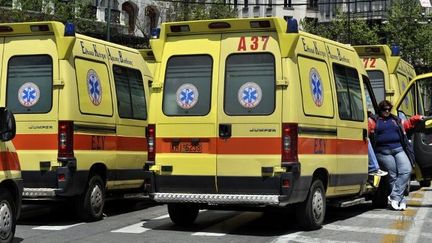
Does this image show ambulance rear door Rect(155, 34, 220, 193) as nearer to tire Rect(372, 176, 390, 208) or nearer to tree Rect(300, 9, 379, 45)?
tire Rect(372, 176, 390, 208)

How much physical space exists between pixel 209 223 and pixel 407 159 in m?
3.67

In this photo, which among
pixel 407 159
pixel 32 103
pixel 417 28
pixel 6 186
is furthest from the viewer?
pixel 417 28

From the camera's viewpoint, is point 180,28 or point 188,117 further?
point 180,28

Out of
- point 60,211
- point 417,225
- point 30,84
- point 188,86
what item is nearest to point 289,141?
point 188,86

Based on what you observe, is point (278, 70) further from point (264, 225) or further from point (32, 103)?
point (32, 103)

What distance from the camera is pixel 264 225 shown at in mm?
9758

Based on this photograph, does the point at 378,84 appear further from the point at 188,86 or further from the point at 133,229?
the point at 133,229

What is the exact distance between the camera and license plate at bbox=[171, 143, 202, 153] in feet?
28.8

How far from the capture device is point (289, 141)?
330 inches

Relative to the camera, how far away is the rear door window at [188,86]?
8812 mm

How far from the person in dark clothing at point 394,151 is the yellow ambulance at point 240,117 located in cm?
238

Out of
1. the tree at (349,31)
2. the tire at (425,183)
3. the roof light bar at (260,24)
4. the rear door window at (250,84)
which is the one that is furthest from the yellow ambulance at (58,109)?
the tree at (349,31)

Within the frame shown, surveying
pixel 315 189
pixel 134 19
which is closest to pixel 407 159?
pixel 315 189

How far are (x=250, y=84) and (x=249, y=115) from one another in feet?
1.30
